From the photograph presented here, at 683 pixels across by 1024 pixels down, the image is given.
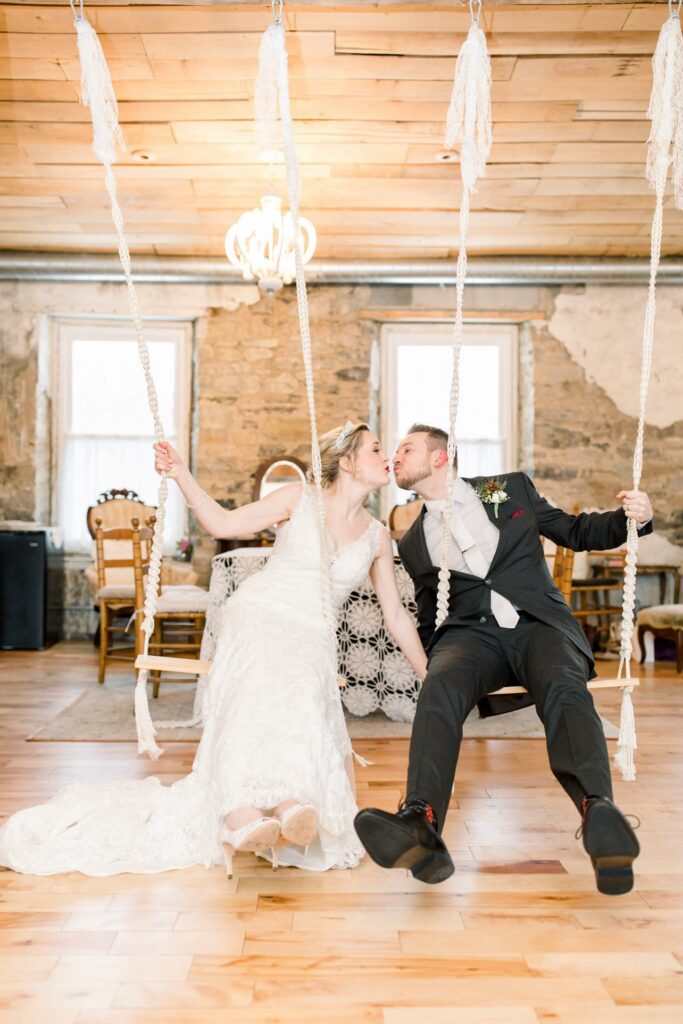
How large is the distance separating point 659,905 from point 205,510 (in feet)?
5.69

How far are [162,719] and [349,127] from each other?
335 centimetres

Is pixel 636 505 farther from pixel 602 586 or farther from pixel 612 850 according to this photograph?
pixel 602 586

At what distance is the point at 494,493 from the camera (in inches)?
120

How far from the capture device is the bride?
2287 millimetres

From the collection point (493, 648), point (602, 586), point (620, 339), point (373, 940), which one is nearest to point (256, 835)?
point (373, 940)

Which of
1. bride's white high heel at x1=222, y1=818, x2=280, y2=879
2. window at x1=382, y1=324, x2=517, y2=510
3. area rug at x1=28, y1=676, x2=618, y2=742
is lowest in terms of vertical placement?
area rug at x1=28, y1=676, x2=618, y2=742

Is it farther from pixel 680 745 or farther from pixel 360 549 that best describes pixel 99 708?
pixel 680 745

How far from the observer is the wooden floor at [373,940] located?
5.67 feet

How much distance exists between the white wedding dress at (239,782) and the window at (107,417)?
4904 millimetres

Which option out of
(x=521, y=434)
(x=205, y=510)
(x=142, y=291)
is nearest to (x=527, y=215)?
(x=521, y=434)

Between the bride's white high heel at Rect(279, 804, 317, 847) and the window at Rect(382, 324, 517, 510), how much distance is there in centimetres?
550

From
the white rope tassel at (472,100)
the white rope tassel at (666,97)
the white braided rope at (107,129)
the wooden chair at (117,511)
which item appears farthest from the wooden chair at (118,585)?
the white rope tassel at (666,97)

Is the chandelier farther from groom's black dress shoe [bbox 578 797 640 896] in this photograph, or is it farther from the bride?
groom's black dress shoe [bbox 578 797 640 896]

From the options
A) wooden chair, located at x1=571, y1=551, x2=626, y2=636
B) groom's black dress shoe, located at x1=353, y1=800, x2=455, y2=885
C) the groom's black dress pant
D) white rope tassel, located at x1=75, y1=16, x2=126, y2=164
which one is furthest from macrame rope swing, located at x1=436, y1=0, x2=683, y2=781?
wooden chair, located at x1=571, y1=551, x2=626, y2=636
